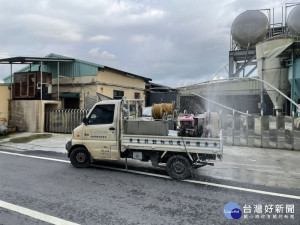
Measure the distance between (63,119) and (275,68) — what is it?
16274 millimetres

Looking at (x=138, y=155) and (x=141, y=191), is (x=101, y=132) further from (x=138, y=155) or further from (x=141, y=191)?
(x=141, y=191)

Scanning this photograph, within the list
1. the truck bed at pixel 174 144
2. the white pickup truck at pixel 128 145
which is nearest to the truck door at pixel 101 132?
the white pickup truck at pixel 128 145

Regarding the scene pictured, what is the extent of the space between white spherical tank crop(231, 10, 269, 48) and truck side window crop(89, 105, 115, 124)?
804 inches

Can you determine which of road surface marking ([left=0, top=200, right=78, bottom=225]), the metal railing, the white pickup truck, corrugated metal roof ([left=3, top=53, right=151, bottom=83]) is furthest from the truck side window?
corrugated metal roof ([left=3, top=53, right=151, bottom=83])

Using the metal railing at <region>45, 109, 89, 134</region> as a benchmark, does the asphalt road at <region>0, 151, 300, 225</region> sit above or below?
below

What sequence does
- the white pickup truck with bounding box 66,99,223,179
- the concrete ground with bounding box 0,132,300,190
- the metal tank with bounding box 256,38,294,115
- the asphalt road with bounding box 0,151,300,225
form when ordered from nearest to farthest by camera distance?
the asphalt road with bounding box 0,151,300,225
the white pickup truck with bounding box 66,99,223,179
the concrete ground with bounding box 0,132,300,190
the metal tank with bounding box 256,38,294,115

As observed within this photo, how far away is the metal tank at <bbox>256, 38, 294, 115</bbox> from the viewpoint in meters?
15.4

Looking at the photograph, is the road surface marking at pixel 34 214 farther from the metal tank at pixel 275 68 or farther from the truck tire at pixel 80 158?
the metal tank at pixel 275 68

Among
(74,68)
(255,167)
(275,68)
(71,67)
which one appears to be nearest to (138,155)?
(255,167)

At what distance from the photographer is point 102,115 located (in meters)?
7.37

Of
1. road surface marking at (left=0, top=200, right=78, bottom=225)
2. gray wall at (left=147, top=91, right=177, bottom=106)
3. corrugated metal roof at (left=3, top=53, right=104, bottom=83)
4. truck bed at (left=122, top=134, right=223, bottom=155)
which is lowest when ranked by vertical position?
road surface marking at (left=0, top=200, right=78, bottom=225)

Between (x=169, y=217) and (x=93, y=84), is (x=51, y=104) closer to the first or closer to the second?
(x=93, y=84)

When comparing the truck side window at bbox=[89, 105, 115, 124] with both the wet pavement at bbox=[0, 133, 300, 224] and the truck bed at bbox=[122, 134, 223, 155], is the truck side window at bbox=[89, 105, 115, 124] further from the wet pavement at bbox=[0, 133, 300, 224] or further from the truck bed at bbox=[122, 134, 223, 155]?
the wet pavement at bbox=[0, 133, 300, 224]

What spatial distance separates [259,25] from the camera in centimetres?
2203
